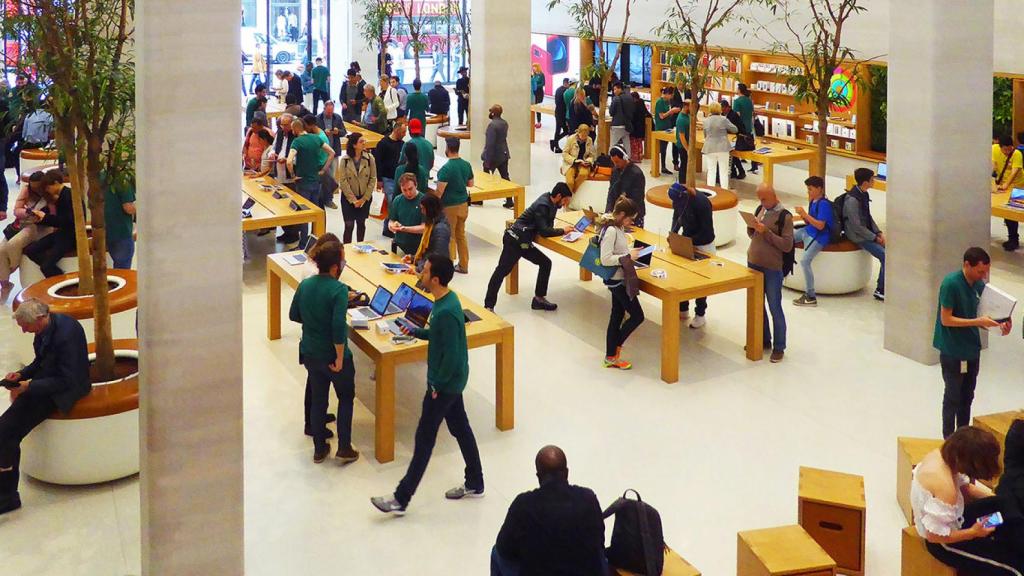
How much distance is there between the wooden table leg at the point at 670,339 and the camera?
28.8 ft

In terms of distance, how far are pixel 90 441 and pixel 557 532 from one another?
3.61 meters

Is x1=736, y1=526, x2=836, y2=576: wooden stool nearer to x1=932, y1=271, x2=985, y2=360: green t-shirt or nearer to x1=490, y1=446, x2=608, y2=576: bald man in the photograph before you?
x1=490, y1=446, x2=608, y2=576: bald man

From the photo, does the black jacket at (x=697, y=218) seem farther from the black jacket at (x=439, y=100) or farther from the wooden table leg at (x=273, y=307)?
the black jacket at (x=439, y=100)

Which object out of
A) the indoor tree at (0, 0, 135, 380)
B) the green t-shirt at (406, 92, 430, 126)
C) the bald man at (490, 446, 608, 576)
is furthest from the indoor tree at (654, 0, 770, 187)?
the bald man at (490, 446, 608, 576)

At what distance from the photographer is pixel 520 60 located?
1625 centimetres

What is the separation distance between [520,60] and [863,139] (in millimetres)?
5423

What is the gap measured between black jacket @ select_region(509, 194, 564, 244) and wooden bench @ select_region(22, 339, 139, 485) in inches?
162

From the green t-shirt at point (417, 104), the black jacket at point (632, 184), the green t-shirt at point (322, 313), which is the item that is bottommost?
the green t-shirt at point (322, 313)

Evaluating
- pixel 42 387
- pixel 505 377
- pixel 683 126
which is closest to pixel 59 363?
pixel 42 387

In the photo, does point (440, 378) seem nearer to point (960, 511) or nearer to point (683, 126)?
point (960, 511)

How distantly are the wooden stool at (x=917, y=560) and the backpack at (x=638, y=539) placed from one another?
1378mm

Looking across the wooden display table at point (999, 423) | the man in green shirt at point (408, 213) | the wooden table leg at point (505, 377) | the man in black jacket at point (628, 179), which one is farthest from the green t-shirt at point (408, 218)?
the wooden display table at point (999, 423)

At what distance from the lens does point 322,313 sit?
22.9 ft

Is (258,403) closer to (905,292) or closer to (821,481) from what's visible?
(821,481)
